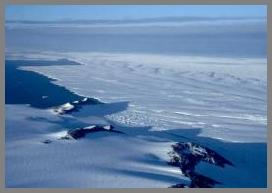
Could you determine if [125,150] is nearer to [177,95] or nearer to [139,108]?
[139,108]

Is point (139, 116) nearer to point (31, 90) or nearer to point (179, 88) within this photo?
point (179, 88)

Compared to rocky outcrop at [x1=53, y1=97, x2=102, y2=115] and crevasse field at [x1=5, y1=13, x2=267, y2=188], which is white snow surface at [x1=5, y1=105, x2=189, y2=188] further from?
rocky outcrop at [x1=53, y1=97, x2=102, y2=115]

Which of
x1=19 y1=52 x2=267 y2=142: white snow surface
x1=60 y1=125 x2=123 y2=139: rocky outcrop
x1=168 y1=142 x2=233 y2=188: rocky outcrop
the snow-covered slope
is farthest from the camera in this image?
x1=19 y1=52 x2=267 y2=142: white snow surface

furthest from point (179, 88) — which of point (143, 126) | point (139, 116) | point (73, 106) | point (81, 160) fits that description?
point (81, 160)

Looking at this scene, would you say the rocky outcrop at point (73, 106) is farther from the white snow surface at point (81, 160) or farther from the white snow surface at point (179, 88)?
the white snow surface at point (81, 160)

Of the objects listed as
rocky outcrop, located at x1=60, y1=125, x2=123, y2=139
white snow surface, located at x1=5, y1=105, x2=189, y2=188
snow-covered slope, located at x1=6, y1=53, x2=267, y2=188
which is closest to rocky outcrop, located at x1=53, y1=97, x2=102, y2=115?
snow-covered slope, located at x1=6, y1=53, x2=267, y2=188

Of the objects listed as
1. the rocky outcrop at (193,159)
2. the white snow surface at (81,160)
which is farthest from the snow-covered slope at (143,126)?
the rocky outcrop at (193,159)
